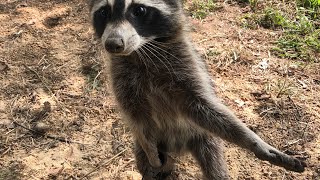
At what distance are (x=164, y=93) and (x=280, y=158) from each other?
951mm

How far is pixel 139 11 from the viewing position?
3256mm

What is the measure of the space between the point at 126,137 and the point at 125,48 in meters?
1.44

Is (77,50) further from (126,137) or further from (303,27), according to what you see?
(303,27)

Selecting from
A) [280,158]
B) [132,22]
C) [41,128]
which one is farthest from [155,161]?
[41,128]

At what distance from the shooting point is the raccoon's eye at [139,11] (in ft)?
10.6

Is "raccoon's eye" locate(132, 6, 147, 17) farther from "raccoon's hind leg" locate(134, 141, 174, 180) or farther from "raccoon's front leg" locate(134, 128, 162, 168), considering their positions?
"raccoon's hind leg" locate(134, 141, 174, 180)

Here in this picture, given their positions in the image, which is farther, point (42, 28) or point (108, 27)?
point (42, 28)

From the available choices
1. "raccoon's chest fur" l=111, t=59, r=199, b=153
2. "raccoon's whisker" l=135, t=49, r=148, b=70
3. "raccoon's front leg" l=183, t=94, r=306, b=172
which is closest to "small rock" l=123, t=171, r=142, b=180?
"raccoon's chest fur" l=111, t=59, r=199, b=153

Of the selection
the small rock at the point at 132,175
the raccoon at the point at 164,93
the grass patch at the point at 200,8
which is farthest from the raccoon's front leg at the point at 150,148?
Answer: the grass patch at the point at 200,8

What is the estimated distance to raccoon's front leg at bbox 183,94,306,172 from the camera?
10.1ft

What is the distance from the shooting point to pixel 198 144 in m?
3.65

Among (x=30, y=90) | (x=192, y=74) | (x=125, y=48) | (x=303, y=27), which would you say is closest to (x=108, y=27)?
(x=125, y=48)

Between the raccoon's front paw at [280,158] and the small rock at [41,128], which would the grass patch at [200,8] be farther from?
the raccoon's front paw at [280,158]

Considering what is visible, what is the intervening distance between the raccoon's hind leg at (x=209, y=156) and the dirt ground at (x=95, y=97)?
0.35 metres
